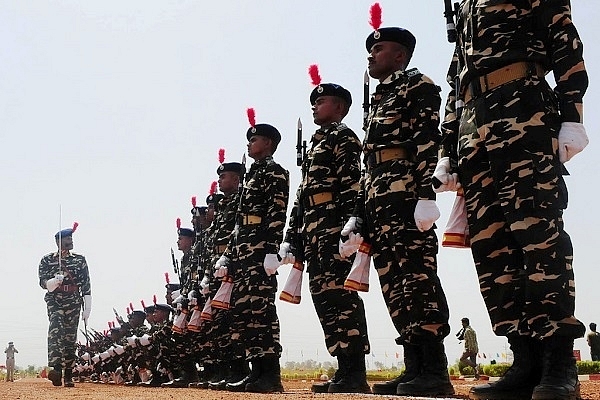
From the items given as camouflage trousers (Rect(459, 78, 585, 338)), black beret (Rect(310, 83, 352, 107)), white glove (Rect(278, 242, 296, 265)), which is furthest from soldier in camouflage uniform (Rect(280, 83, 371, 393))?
camouflage trousers (Rect(459, 78, 585, 338))

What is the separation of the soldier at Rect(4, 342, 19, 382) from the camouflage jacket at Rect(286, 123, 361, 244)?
1782 centimetres

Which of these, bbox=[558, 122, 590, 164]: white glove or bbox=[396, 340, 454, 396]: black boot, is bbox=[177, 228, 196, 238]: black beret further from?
bbox=[558, 122, 590, 164]: white glove

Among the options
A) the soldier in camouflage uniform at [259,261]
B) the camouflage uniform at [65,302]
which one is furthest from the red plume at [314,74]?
the camouflage uniform at [65,302]

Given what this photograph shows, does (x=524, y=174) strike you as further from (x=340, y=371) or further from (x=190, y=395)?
(x=190, y=395)

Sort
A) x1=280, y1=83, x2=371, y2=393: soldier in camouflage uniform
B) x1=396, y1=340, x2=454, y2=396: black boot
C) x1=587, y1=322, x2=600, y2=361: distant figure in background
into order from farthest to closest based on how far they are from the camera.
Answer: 1. x1=587, y1=322, x2=600, y2=361: distant figure in background
2. x1=280, y1=83, x2=371, y2=393: soldier in camouflage uniform
3. x1=396, y1=340, x2=454, y2=396: black boot

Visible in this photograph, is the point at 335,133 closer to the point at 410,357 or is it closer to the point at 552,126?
the point at 410,357

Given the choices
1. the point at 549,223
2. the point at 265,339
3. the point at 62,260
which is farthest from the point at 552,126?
the point at 62,260

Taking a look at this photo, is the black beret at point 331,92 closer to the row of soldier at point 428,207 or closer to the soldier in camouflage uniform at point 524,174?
the row of soldier at point 428,207

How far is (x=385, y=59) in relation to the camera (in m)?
5.70

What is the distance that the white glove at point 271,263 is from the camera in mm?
7222

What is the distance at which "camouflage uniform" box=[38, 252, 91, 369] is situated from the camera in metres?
13.2

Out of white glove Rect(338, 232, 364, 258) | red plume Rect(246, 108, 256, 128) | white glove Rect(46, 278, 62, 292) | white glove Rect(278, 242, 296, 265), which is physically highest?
red plume Rect(246, 108, 256, 128)

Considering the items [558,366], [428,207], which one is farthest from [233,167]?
[558,366]

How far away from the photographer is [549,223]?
355cm
